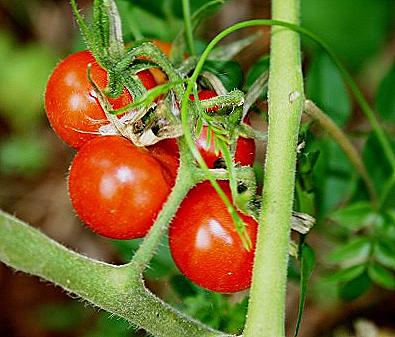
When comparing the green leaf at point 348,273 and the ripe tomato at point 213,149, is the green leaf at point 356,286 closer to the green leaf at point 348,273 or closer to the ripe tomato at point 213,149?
the green leaf at point 348,273

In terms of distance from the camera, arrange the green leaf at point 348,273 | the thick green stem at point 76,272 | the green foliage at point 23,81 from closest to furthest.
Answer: the thick green stem at point 76,272, the green leaf at point 348,273, the green foliage at point 23,81

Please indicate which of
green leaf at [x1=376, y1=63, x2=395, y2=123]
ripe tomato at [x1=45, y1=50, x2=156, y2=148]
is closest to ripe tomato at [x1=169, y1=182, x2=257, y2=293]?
ripe tomato at [x1=45, y1=50, x2=156, y2=148]

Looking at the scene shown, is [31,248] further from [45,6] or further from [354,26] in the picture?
[45,6]

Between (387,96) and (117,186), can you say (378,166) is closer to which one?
(387,96)

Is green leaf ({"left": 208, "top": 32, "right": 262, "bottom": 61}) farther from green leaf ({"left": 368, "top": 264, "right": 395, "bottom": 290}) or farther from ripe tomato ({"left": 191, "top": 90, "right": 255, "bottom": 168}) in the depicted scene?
green leaf ({"left": 368, "top": 264, "right": 395, "bottom": 290})

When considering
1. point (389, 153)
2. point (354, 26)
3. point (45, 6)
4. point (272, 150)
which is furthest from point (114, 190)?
point (45, 6)

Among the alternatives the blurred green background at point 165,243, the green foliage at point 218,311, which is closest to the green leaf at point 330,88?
the blurred green background at point 165,243

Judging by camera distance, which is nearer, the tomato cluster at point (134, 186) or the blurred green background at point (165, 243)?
the tomato cluster at point (134, 186)
